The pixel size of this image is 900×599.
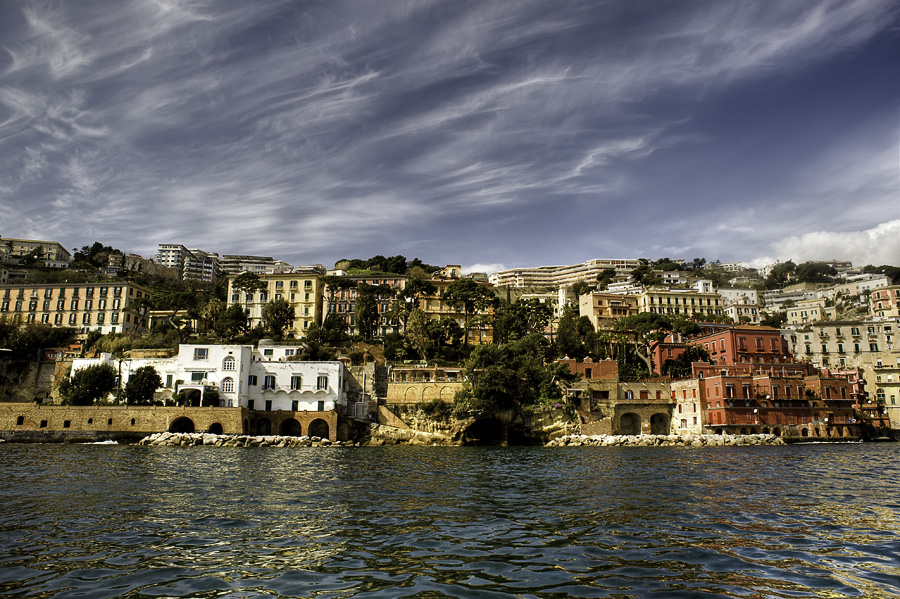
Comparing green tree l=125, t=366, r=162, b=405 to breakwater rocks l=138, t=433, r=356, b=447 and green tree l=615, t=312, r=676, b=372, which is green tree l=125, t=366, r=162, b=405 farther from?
green tree l=615, t=312, r=676, b=372

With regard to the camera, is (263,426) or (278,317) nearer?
(263,426)

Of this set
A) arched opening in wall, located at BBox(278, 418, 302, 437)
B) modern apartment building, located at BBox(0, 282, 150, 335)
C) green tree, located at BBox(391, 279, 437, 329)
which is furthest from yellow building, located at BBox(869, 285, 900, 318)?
modern apartment building, located at BBox(0, 282, 150, 335)

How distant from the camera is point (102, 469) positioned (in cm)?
2972

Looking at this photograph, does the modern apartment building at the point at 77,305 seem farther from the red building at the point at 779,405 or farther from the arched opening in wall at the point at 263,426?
the red building at the point at 779,405

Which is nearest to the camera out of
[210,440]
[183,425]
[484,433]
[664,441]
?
[210,440]

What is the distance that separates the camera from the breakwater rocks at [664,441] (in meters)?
60.2

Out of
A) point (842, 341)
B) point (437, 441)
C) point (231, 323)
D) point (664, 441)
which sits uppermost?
point (231, 323)

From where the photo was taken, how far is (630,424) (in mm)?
70062

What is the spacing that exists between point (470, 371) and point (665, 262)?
149 metres

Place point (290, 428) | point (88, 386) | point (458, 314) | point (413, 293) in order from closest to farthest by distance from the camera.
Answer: point (88, 386), point (290, 428), point (413, 293), point (458, 314)

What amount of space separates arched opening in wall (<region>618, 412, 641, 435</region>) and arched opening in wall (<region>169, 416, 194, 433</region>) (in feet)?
154

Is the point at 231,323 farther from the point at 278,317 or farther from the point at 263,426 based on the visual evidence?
the point at 263,426

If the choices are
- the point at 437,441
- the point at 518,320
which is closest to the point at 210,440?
the point at 437,441

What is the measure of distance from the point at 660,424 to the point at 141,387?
57.8m
